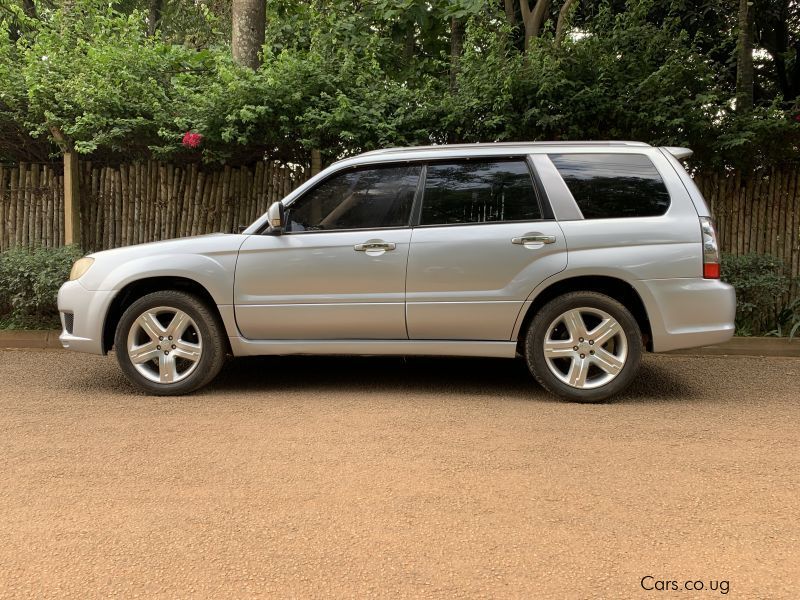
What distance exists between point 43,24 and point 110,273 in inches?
328

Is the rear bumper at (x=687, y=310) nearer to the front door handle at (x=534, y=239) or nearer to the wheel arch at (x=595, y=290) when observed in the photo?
the wheel arch at (x=595, y=290)

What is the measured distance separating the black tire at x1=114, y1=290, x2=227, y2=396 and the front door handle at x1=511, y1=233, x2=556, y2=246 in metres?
2.30

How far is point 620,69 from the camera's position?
283 inches

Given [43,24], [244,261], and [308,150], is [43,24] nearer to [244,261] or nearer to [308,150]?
[308,150]

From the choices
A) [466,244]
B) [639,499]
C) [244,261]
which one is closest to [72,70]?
[244,261]

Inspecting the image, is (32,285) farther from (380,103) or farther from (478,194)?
(478,194)

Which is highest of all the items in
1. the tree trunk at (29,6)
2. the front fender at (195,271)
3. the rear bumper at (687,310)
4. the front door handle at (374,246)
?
the tree trunk at (29,6)

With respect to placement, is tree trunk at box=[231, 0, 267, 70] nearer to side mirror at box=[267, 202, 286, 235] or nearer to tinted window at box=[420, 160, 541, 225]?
side mirror at box=[267, 202, 286, 235]

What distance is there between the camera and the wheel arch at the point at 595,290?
15.4ft

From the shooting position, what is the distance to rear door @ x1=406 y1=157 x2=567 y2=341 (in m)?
4.65

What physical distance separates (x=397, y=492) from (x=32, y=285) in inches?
233

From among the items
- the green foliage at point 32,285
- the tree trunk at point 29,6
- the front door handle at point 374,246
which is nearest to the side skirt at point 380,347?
the front door handle at point 374,246

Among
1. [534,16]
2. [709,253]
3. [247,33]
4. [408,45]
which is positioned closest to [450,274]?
[709,253]

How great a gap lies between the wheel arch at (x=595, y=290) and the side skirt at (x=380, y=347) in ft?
0.73
